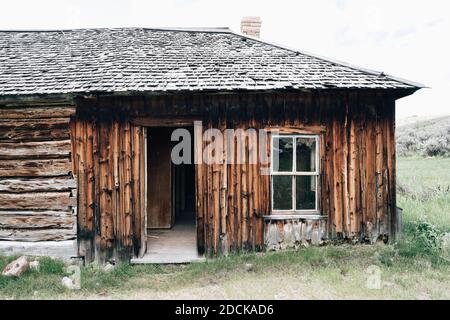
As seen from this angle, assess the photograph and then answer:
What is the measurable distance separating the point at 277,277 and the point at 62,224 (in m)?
4.40

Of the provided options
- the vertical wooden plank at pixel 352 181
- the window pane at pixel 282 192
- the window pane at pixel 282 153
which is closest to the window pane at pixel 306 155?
the window pane at pixel 282 153

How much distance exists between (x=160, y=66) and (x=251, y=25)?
4398mm

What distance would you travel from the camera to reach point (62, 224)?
22.5 ft

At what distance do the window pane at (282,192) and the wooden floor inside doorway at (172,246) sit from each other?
1928 millimetres

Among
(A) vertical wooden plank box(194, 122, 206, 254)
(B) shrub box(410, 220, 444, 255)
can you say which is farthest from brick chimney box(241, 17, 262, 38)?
(B) shrub box(410, 220, 444, 255)

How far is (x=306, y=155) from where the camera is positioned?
7.09 metres

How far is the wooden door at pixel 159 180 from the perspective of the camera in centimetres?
920

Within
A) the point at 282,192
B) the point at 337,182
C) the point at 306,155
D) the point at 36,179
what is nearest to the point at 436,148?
the point at 337,182

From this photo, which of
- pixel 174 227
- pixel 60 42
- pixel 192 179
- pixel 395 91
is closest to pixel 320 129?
pixel 395 91

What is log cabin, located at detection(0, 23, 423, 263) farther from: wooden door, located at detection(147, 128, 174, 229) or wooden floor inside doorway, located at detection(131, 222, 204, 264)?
wooden door, located at detection(147, 128, 174, 229)

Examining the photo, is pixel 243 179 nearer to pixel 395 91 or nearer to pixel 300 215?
pixel 300 215

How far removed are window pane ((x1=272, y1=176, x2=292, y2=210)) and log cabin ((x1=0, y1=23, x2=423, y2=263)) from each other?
29 millimetres

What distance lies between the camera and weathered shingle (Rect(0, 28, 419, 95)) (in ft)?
21.6

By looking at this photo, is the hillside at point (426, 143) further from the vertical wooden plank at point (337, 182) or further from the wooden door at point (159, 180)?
the wooden door at point (159, 180)
